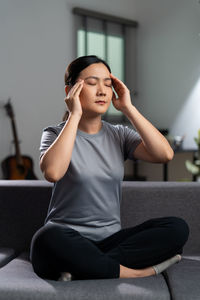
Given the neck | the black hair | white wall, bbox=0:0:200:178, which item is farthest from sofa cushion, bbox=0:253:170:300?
white wall, bbox=0:0:200:178

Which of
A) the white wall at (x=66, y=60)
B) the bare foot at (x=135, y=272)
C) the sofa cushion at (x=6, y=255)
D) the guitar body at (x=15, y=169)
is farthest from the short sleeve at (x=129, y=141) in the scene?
the white wall at (x=66, y=60)

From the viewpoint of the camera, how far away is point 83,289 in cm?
124

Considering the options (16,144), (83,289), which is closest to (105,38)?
(16,144)

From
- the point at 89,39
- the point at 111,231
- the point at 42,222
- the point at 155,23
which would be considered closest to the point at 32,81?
the point at 89,39

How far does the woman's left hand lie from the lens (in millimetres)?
1554

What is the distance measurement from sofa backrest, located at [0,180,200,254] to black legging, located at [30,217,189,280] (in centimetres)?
26

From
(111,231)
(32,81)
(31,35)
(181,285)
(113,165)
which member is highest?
(31,35)

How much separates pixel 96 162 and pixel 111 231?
0.25m

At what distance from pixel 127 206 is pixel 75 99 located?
54 cm

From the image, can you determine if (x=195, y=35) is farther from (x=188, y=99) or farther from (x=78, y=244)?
(x=78, y=244)

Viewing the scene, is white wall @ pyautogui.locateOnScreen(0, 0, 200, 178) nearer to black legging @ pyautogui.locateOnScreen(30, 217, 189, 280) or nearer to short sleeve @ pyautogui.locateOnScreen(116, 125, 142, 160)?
Result: short sleeve @ pyautogui.locateOnScreen(116, 125, 142, 160)

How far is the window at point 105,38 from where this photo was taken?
16.2ft

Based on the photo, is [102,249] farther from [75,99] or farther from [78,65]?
[78,65]

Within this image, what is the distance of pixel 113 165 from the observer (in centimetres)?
151
